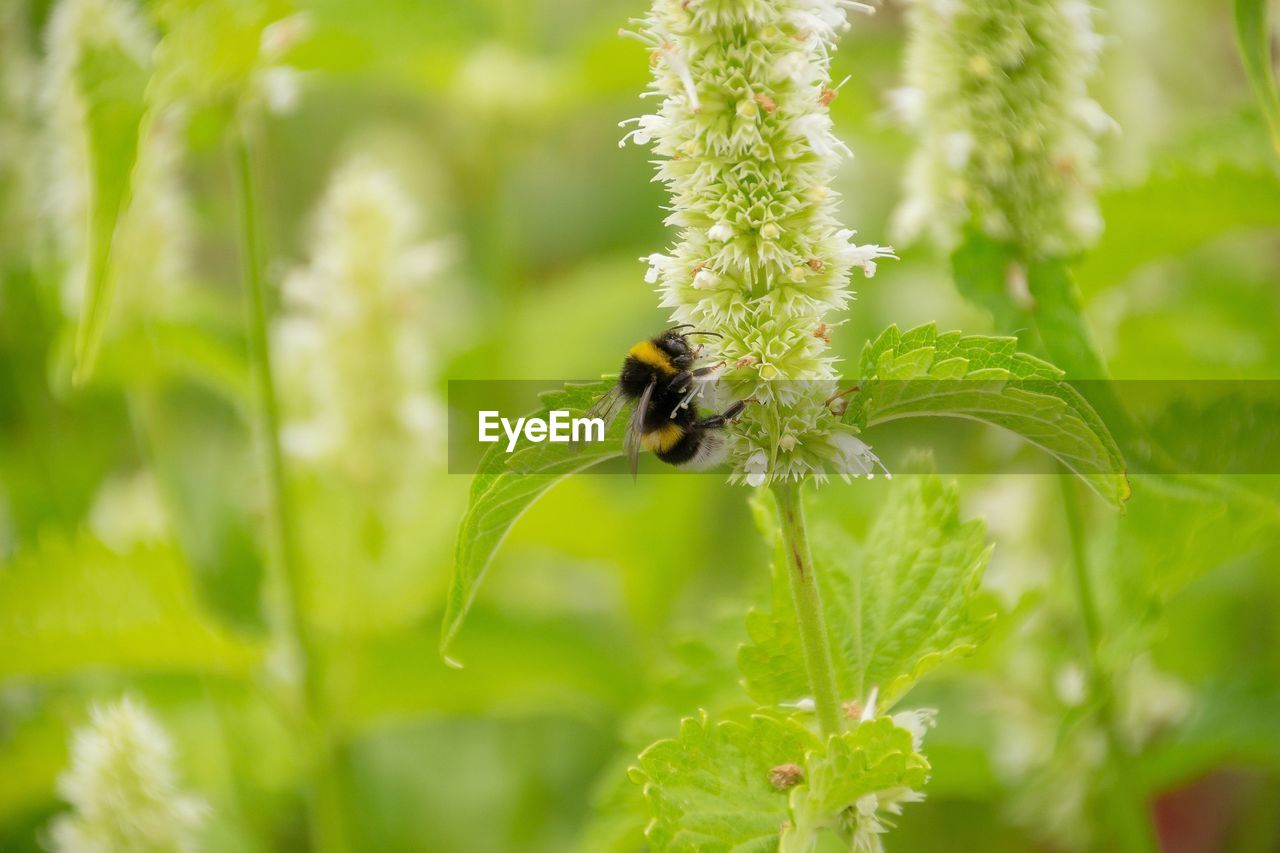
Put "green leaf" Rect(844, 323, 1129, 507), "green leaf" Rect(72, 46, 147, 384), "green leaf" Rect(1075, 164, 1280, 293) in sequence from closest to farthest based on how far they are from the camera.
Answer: "green leaf" Rect(844, 323, 1129, 507) → "green leaf" Rect(72, 46, 147, 384) → "green leaf" Rect(1075, 164, 1280, 293)

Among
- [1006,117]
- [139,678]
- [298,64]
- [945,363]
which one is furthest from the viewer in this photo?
[139,678]

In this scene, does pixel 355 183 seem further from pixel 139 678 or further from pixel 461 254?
pixel 461 254

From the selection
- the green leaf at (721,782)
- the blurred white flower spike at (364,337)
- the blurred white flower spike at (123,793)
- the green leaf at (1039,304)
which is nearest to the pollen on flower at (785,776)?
the green leaf at (721,782)

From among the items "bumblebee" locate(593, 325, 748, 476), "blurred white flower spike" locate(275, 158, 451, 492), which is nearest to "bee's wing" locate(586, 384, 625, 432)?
"bumblebee" locate(593, 325, 748, 476)

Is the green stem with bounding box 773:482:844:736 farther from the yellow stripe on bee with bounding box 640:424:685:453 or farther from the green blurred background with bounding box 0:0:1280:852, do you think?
the green blurred background with bounding box 0:0:1280:852

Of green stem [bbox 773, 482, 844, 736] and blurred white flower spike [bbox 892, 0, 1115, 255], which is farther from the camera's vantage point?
blurred white flower spike [bbox 892, 0, 1115, 255]

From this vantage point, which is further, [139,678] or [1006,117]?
[139,678]

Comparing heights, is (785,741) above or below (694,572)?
above

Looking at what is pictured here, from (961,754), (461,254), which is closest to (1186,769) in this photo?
(961,754)
